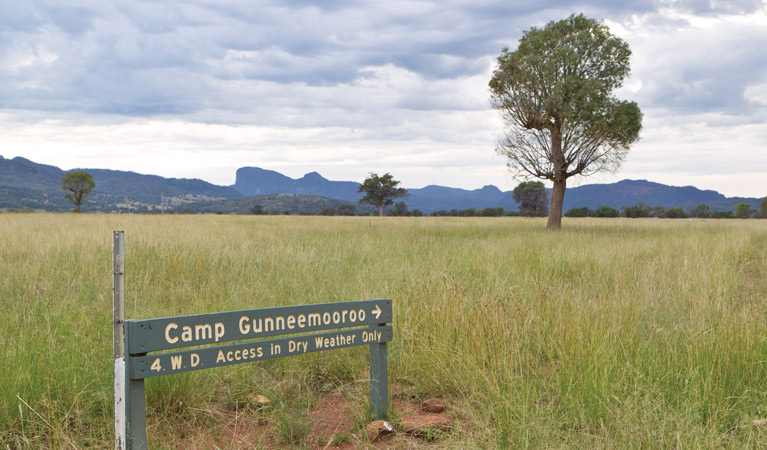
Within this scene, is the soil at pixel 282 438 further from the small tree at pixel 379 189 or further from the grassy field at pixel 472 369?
the small tree at pixel 379 189

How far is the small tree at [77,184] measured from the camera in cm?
7594

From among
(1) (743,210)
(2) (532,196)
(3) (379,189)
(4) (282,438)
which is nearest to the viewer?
(4) (282,438)

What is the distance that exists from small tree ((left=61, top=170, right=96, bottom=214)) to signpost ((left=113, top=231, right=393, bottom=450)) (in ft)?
281

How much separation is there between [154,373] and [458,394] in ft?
7.03

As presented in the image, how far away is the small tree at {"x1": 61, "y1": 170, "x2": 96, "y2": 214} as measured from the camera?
75938mm

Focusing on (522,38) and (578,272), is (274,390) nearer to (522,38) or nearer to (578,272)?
(578,272)

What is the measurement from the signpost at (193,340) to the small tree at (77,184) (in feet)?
281

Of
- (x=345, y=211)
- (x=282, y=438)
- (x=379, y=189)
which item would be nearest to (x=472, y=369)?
(x=282, y=438)

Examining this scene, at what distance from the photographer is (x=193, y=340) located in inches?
100

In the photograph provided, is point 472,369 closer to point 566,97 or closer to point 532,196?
point 566,97

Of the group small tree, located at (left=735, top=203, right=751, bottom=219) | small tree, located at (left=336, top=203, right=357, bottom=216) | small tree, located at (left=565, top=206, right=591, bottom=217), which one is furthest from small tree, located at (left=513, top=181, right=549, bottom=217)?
small tree, located at (left=336, top=203, right=357, bottom=216)

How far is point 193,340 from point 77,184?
87776 mm

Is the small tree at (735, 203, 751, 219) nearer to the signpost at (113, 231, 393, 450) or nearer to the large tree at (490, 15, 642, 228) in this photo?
the large tree at (490, 15, 642, 228)

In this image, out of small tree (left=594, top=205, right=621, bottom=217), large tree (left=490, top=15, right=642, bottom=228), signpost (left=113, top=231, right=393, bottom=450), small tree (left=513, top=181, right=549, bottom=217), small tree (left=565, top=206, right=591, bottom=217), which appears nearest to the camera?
signpost (left=113, top=231, right=393, bottom=450)
